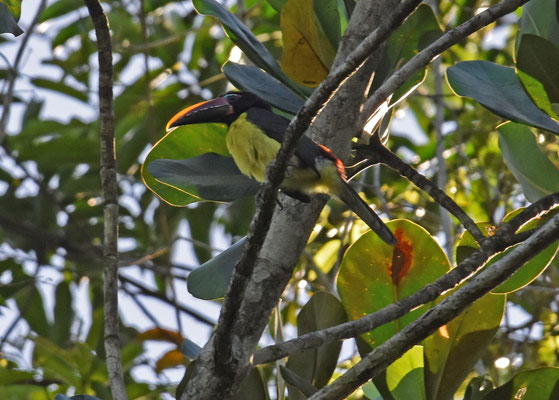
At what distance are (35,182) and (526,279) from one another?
309 centimetres

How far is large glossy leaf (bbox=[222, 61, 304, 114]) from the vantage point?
7.82 feet

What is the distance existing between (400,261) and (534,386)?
1.56ft

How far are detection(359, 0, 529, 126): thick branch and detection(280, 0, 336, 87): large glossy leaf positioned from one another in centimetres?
43

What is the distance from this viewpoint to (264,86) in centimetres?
244

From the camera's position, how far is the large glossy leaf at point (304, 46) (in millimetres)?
2465

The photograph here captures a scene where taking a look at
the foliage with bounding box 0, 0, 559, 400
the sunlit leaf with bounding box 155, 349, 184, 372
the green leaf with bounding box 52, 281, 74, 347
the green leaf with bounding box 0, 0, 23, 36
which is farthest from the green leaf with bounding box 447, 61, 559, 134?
the green leaf with bounding box 52, 281, 74, 347

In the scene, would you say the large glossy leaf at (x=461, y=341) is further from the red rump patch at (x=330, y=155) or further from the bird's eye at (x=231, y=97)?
the bird's eye at (x=231, y=97)

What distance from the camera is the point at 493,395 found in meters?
1.98

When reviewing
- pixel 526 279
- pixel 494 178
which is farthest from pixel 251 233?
pixel 494 178

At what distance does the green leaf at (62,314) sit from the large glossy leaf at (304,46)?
8.32 ft

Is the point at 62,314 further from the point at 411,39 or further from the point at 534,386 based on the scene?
the point at 534,386

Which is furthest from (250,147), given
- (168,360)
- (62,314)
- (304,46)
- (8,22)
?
(62,314)

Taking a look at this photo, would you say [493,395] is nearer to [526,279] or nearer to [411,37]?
[526,279]

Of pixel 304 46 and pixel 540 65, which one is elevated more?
pixel 304 46
